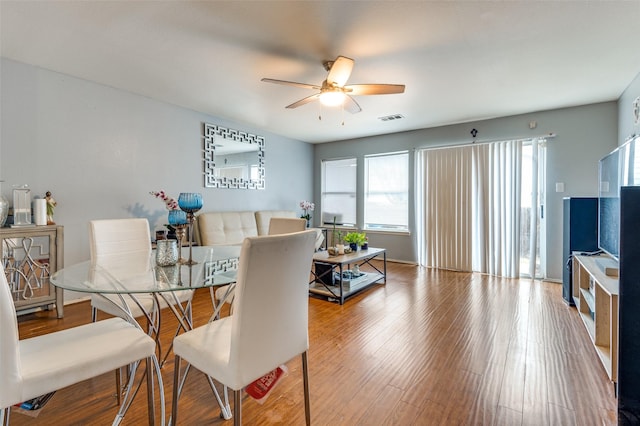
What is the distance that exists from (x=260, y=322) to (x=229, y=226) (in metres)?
3.40

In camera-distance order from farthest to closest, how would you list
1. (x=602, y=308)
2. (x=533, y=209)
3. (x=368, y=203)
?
1. (x=368, y=203)
2. (x=533, y=209)
3. (x=602, y=308)

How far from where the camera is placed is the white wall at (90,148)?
9.17 feet

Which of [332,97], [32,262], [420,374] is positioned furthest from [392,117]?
[32,262]

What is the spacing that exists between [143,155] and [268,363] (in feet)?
11.2

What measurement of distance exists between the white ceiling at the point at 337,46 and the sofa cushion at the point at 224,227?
1.59m

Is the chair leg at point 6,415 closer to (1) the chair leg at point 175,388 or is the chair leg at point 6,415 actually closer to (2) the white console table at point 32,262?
(1) the chair leg at point 175,388

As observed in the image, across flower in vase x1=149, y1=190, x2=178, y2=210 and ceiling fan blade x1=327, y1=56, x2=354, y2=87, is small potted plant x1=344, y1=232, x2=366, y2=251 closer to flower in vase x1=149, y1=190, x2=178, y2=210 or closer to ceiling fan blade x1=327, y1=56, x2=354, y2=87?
ceiling fan blade x1=327, y1=56, x2=354, y2=87

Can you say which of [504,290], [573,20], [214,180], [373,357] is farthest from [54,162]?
[504,290]

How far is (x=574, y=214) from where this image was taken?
312 cm

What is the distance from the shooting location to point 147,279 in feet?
5.02

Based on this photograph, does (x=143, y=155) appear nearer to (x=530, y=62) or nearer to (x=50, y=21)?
(x=50, y=21)

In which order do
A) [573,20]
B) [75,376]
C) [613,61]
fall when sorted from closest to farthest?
[75,376], [573,20], [613,61]

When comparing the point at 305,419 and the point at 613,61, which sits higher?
the point at 613,61

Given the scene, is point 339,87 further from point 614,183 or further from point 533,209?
point 533,209
